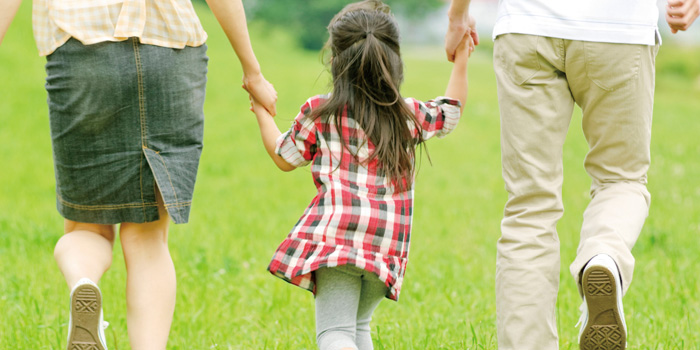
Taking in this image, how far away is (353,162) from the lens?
9.05 feet

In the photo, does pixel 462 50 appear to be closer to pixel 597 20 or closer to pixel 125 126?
pixel 597 20

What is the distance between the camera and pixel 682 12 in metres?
2.74

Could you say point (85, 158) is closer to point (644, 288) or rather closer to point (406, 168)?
point (406, 168)

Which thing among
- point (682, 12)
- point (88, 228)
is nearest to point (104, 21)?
point (88, 228)

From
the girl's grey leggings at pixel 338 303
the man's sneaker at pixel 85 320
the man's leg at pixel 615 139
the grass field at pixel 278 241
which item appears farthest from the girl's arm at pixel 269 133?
the man's leg at pixel 615 139

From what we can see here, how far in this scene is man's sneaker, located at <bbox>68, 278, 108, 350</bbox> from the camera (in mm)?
2525

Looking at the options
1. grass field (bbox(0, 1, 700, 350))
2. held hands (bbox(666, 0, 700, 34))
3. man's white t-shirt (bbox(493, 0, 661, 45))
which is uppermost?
held hands (bbox(666, 0, 700, 34))

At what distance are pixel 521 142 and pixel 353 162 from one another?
0.58 metres

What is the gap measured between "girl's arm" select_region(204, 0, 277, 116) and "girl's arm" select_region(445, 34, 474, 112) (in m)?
0.66

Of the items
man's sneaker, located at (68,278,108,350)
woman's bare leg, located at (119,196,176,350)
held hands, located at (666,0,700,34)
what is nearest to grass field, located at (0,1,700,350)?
woman's bare leg, located at (119,196,176,350)

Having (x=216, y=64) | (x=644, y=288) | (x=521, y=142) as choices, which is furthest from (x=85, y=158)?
(x=216, y=64)

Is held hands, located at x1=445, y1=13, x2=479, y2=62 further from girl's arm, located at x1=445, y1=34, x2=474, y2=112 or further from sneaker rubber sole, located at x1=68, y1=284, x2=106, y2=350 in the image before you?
sneaker rubber sole, located at x1=68, y1=284, x2=106, y2=350

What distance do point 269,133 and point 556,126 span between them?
100 centimetres

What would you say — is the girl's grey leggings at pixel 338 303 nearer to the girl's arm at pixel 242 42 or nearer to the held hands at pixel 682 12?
the girl's arm at pixel 242 42
